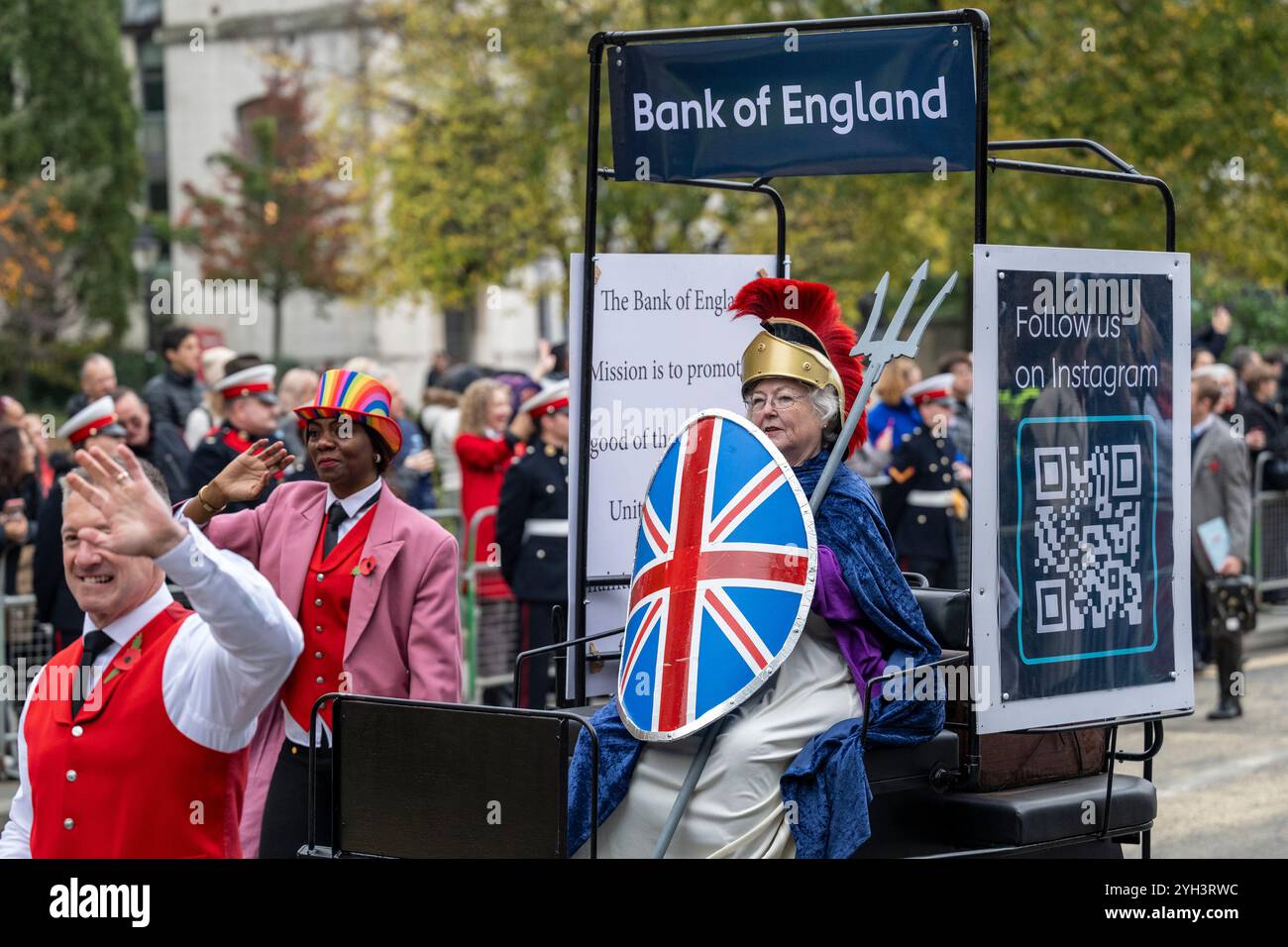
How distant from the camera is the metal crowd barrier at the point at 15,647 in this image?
9547 mm

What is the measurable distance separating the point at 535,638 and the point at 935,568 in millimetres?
3165

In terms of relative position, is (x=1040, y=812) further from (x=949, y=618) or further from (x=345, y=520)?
(x=345, y=520)

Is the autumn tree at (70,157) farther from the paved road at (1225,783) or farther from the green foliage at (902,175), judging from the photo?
the paved road at (1225,783)

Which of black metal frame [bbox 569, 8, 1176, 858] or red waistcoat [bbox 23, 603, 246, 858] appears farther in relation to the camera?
black metal frame [bbox 569, 8, 1176, 858]

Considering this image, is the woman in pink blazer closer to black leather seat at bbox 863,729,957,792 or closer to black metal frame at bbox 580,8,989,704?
black metal frame at bbox 580,8,989,704

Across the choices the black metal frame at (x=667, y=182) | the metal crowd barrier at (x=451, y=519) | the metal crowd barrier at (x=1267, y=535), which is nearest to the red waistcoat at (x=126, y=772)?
the black metal frame at (x=667, y=182)

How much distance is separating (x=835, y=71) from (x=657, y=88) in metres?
0.62

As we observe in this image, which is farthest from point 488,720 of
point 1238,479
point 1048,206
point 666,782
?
point 1048,206

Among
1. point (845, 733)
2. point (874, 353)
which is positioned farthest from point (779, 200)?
point (845, 733)

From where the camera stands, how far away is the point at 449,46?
2802 centimetres

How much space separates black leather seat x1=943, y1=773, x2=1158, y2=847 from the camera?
5129 millimetres

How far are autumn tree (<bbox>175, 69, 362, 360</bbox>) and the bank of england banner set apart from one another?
35790 mm

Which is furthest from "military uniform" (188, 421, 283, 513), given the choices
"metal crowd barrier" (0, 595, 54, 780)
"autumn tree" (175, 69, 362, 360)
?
"autumn tree" (175, 69, 362, 360)

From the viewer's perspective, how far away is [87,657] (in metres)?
4.39
